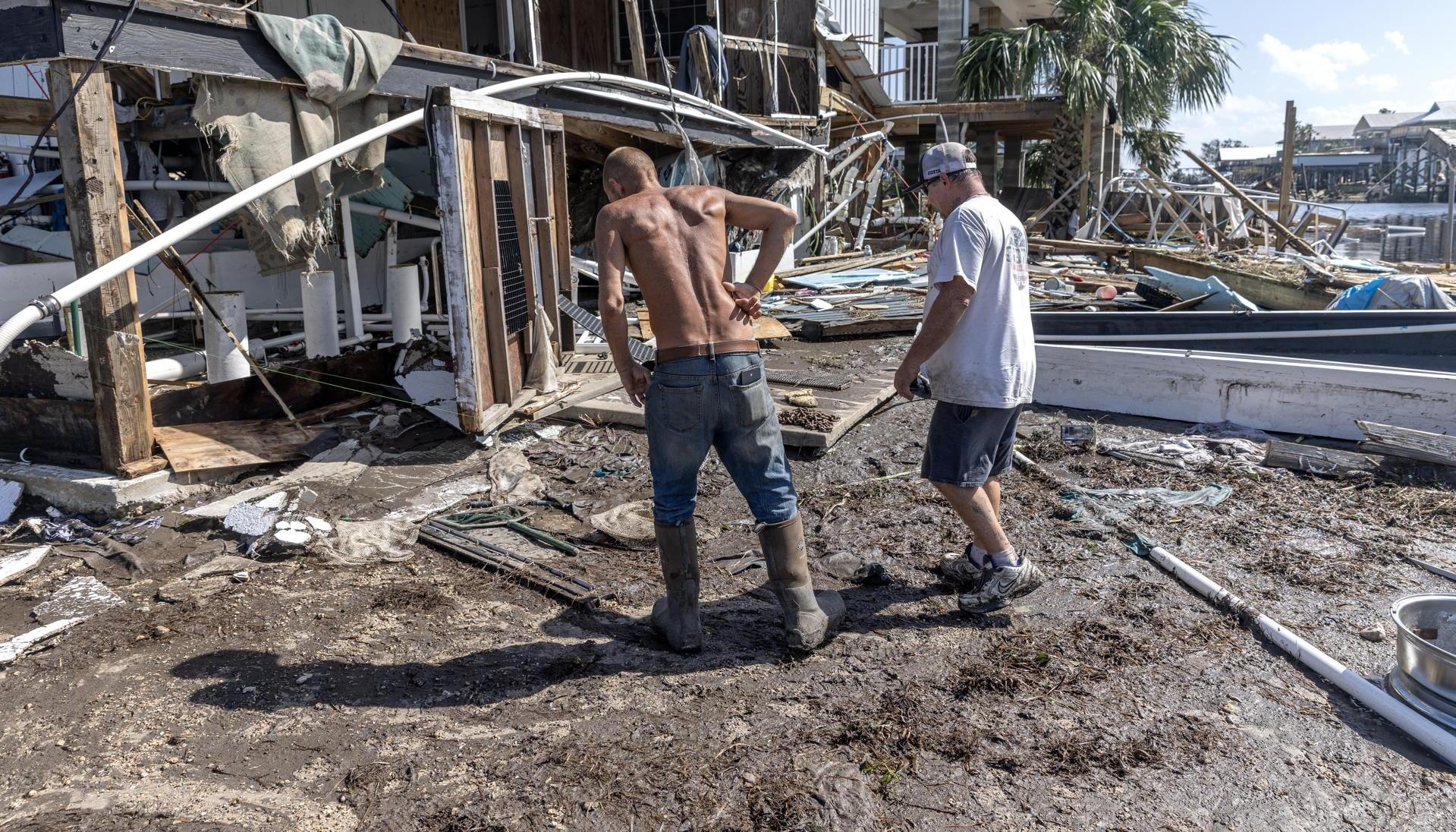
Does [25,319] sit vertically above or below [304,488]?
above

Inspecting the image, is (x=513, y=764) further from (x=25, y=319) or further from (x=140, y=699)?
(x=25, y=319)

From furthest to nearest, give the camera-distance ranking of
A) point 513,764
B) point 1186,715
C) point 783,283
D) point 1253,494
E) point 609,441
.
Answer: point 783,283
point 609,441
point 1253,494
point 1186,715
point 513,764

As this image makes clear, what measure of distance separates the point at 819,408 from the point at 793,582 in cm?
354

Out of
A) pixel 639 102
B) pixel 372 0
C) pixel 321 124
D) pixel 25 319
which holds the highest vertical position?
pixel 372 0

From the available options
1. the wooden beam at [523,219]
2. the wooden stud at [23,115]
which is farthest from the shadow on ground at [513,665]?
the wooden stud at [23,115]

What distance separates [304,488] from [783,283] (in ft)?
30.4

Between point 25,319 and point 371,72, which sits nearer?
point 25,319

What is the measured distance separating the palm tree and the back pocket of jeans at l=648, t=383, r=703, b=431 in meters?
20.2

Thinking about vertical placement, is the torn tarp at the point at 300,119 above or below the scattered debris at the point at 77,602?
above

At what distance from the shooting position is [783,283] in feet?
45.6

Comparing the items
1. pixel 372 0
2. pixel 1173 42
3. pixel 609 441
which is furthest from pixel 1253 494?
pixel 1173 42

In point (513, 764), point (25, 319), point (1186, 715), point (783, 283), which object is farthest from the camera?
point (783, 283)

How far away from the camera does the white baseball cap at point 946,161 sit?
153 inches

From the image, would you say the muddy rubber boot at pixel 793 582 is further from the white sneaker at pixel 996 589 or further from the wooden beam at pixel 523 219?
the wooden beam at pixel 523 219
